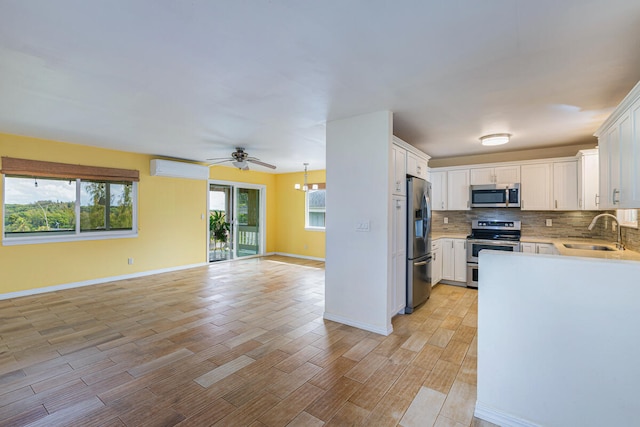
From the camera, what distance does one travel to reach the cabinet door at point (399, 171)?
348cm

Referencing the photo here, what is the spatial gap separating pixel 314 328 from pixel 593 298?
2477mm

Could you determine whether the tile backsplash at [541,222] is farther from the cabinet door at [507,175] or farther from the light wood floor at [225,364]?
the light wood floor at [225,364]

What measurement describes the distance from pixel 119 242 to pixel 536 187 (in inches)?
290

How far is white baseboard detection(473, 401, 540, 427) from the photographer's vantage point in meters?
1.81

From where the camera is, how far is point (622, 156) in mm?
2320

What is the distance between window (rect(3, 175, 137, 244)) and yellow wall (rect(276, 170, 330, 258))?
3.86 metres

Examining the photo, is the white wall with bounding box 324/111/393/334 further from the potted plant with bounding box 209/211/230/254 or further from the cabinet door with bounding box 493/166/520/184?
the potted plant with bounding box 209/211/230/254

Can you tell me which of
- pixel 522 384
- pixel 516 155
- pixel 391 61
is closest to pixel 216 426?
pixel 522 384

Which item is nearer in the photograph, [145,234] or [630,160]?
[630,160]

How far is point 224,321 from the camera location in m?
3.53

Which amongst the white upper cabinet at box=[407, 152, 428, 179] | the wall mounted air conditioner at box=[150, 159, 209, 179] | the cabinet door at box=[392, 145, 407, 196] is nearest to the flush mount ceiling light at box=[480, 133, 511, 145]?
the white upper cabinet at box=[407, 152, 428, 179]

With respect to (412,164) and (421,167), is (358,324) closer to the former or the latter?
(412,164)

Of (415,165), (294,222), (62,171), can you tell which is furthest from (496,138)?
(62,171)

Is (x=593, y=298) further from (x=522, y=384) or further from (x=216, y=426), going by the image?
(x=216, y=426)
